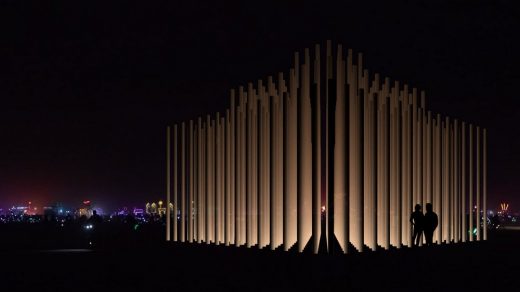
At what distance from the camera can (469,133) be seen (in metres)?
26.8

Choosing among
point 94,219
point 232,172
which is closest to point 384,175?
point 232,172

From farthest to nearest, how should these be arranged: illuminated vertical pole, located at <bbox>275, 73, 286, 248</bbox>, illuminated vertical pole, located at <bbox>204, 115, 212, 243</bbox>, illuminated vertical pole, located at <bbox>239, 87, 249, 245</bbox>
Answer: illuminated vertical pole, located at <bbox>204, 115, 212, 243</bbox>, illuminated vertical pole, located at <bbox>239, 87, 249, 245</bbox>, illuminated vertical pole, located at <bbox>275, 73, 286, 248</bbox>

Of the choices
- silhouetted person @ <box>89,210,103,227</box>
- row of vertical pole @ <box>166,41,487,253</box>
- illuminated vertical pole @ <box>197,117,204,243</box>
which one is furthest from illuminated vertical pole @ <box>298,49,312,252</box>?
silhouetted person @ <box>89,210,103,227</box>

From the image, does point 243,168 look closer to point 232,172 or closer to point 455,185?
point 232,172

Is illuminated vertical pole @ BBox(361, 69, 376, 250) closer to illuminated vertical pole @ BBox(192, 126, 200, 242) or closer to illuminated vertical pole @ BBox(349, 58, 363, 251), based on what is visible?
illuminated vertical pole @ BBox(349, 58, 363, 251)

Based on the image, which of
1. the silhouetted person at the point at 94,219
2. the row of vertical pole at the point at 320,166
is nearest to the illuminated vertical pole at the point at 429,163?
the row of vertical pole at the point at 320,166

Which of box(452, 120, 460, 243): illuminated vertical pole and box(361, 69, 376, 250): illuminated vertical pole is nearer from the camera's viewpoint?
box(361, 69, 376, 250): illuminated vertical pole

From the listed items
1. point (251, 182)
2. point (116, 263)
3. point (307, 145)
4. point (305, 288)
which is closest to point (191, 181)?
point (251, 182)

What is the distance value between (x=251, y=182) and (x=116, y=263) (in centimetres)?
607

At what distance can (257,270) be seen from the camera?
1503cm

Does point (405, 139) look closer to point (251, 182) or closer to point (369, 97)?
point (369, 97)

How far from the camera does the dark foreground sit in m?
12.3

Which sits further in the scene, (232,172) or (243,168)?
(232,172)

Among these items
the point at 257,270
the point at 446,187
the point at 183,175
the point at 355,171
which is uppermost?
the point at 183,175
